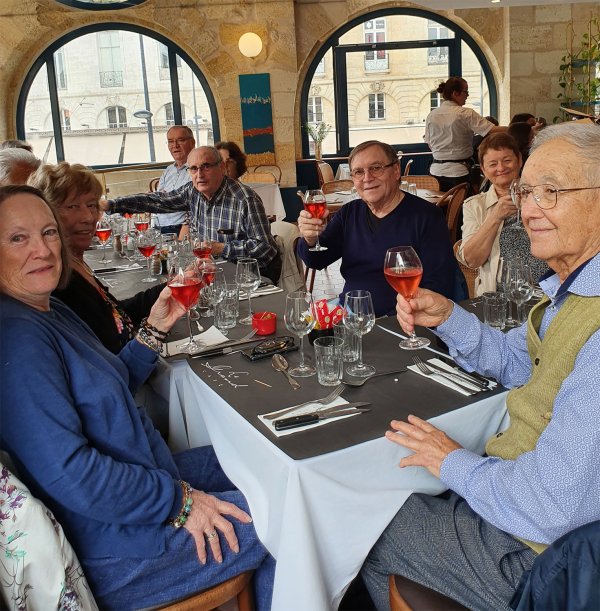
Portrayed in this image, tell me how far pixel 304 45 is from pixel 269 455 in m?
9.24

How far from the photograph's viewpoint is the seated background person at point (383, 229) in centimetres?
308

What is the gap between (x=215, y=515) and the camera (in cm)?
165

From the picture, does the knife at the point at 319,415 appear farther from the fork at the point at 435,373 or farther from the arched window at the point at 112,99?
the arched window at the point at 112,99

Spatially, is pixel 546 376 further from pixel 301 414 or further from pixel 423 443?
pixel 301 414

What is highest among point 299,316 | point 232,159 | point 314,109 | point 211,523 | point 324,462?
point 314,109

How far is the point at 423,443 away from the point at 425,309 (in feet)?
1.62

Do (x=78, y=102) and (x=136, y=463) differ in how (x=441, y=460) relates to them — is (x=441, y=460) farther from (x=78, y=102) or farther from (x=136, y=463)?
(x=78, y=102)

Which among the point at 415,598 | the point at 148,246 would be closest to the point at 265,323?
the point at 415,598

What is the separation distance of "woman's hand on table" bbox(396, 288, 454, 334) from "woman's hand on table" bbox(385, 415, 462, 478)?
42cm

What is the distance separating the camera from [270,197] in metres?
8.27

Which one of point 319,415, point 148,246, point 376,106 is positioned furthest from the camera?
point 376,106

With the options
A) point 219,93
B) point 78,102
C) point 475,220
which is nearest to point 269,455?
point 475,220

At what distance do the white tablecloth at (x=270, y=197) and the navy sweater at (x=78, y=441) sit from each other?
21.8 ft

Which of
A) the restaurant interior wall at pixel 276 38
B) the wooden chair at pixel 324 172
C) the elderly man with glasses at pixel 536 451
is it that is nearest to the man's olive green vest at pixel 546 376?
the elderly man with glasses at pixel 536 451
